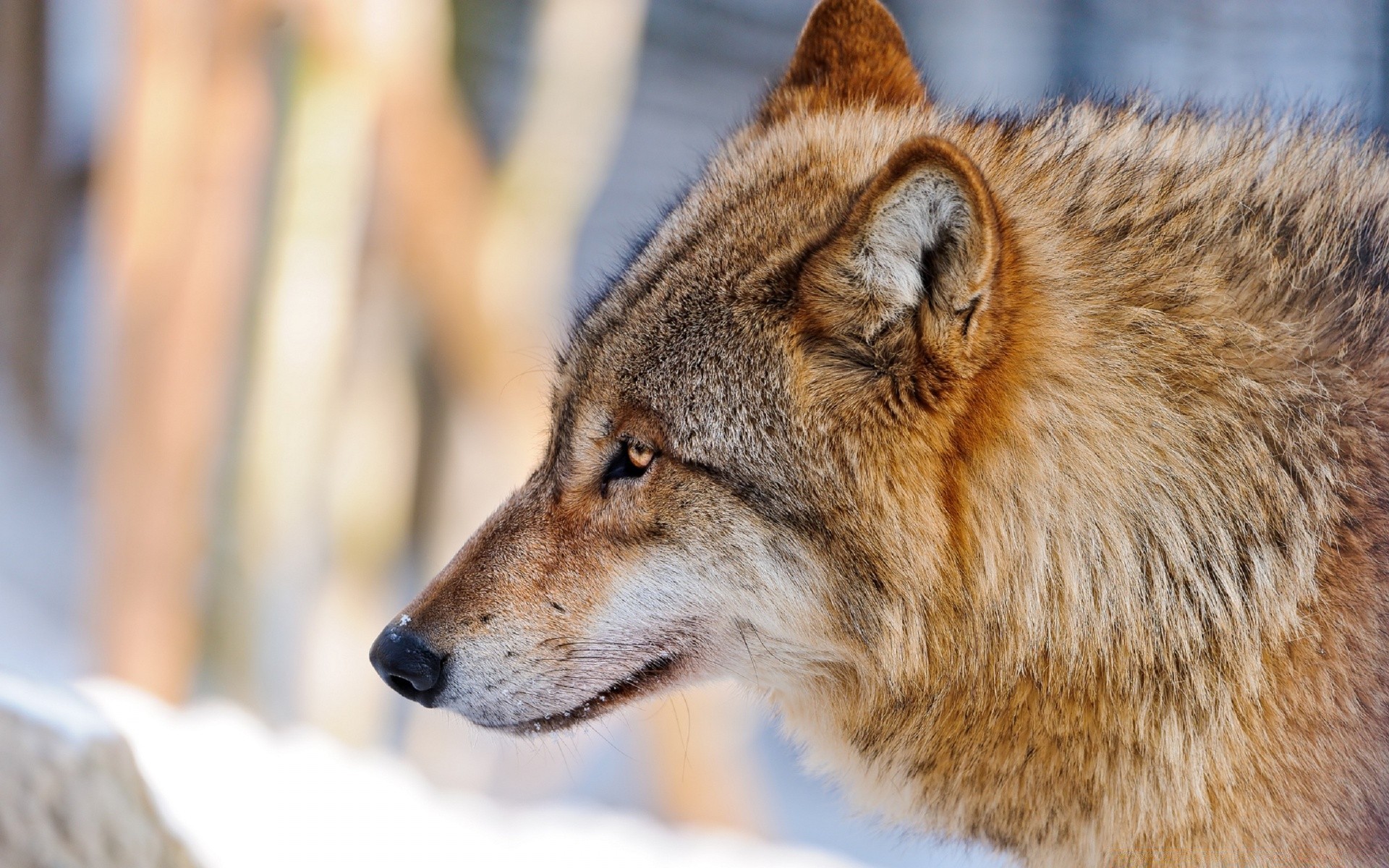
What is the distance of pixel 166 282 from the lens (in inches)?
220

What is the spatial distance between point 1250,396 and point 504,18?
18.2 feet

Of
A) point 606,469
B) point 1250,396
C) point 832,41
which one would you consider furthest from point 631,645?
point 832,41

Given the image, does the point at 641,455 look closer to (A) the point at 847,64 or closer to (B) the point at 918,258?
(B) the point at 918,258

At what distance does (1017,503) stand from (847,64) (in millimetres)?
1246

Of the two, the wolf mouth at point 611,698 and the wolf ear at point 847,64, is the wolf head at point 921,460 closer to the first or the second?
the wolf mouth at point 611,698

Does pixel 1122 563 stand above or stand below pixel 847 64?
below

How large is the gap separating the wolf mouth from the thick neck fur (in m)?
0.36

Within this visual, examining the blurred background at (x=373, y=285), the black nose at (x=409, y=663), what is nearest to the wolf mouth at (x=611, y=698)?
the black nose at (x=409, y=663)

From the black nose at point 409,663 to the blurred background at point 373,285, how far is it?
3079 mm

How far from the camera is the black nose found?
2115 mm

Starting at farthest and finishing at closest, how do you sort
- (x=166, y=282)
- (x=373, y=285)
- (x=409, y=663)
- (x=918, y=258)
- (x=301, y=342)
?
(x=373, y=285) < (x=301, y=342) < (x=166, y=282) < (x=409, y=663) < (x=918, y=258)

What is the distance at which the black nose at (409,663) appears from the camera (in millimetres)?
2115

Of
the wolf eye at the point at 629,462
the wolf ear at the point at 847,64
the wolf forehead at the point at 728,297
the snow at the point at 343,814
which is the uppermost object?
the wolf ear at the point at 847,64

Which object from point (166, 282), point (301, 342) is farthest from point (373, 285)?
point (166, 282)
